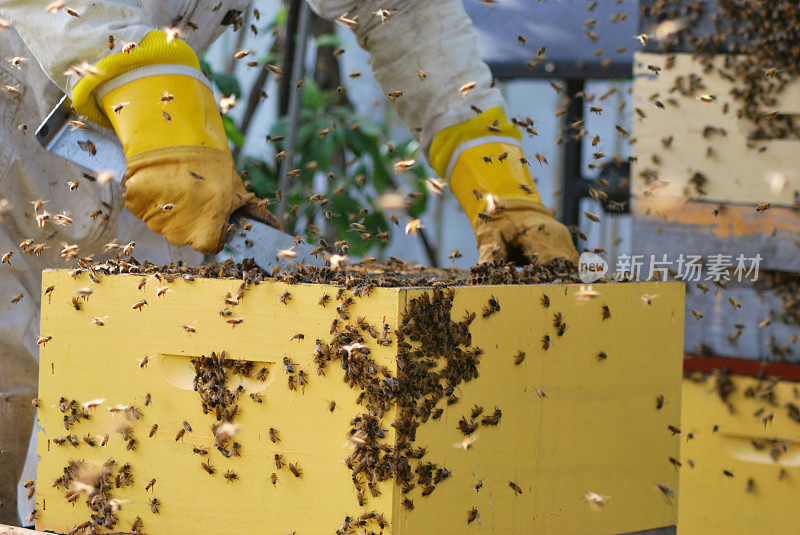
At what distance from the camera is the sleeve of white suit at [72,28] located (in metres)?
1.66

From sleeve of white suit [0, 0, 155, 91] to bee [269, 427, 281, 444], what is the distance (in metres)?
0.82

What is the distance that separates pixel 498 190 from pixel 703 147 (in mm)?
940

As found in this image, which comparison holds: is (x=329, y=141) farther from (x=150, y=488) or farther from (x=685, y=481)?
(x=150, y=488)

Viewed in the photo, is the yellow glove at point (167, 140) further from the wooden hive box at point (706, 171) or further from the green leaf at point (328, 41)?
the green leaf at point (328, 41)

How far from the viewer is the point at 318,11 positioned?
7.49 ft

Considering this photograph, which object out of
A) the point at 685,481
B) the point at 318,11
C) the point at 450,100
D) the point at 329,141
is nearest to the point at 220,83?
the point at 329,141

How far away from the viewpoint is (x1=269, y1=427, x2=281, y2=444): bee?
1.32 m

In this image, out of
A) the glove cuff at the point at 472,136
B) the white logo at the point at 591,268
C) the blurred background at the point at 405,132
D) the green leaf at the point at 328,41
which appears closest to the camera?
the white logo at the point at 591,268

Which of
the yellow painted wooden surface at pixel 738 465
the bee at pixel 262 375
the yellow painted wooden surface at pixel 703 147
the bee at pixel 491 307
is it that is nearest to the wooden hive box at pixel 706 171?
the yellow painted wooden surface at pixel 703 147

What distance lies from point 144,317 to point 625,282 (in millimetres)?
874

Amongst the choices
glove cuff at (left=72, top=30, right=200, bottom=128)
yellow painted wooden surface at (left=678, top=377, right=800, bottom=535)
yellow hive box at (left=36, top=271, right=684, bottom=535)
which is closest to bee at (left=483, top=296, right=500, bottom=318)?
yellow hive box at (left=36, top=271, right=684, bottom=535)

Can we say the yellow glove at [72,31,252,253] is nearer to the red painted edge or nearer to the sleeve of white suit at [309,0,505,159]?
the sleeve of white suit at [309,0,505,159]

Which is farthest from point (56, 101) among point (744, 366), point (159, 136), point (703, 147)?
point (744, 366)

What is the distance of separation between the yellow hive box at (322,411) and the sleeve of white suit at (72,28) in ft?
1.56
